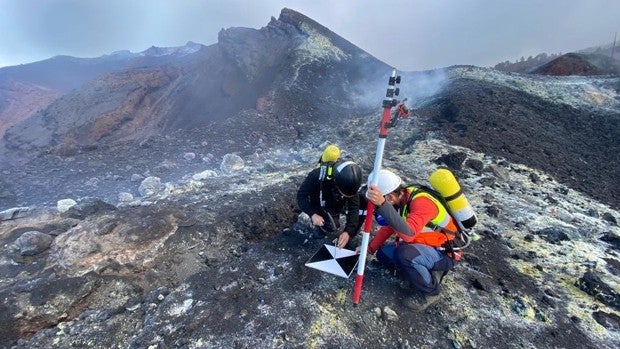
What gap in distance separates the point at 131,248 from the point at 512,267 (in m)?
4.78

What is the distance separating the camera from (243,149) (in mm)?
11188

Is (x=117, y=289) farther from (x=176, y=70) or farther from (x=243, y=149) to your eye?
(x=176, y=70)

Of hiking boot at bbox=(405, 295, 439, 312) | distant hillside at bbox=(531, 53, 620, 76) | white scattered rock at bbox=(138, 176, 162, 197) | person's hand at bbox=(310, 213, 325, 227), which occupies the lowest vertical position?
white scattered rock at bbox=(138, 176, 162, 197)

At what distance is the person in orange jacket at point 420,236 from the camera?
352 cm

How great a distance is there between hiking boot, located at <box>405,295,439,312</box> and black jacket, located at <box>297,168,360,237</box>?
3.49 feet

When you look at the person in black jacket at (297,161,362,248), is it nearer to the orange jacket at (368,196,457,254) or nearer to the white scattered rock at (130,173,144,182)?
the orange jacket at (368,196,457,254)

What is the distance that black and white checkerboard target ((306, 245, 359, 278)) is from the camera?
440cm

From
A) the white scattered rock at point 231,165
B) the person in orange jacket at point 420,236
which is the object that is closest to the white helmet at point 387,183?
the person in orange jacket at point 420,236

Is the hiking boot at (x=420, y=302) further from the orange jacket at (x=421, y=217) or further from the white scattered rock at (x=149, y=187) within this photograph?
the white scattered rock at (x=149, y=187)

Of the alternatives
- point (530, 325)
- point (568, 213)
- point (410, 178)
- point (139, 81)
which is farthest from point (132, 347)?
point (139, 81)

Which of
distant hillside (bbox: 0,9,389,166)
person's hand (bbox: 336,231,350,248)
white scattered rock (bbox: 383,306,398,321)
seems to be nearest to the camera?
white scattered rock (bbox: 383,306,398,321)

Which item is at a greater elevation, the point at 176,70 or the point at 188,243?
the point at 176,70

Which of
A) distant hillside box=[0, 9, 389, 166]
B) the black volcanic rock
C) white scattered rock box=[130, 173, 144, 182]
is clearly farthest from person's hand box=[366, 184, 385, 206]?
distant hillside box=[0, 9, 389, 166]

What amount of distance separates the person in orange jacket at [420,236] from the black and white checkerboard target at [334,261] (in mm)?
740
